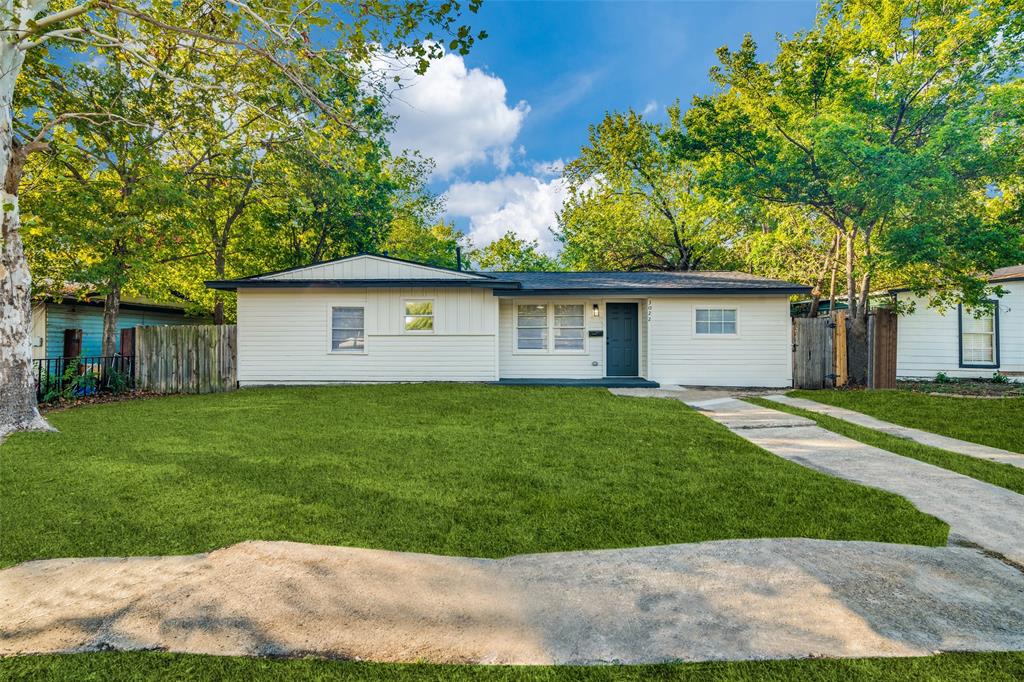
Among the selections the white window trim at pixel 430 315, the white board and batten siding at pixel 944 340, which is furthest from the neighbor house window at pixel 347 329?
the white board and batten siding at pixel 944 340

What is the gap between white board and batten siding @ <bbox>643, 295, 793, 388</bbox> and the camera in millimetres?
11703

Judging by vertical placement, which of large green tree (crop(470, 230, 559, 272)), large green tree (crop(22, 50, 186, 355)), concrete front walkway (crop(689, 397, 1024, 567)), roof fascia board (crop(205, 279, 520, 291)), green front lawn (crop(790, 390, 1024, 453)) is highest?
large green tree (crop(470, 230, 559, 272))

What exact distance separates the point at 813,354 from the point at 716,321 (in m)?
2.48

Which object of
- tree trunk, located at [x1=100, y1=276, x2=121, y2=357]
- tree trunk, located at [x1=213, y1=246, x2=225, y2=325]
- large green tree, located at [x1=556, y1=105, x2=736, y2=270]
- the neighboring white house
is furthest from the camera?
large green tree, located at [x1=556, y1=105, x2=736, y2=270]

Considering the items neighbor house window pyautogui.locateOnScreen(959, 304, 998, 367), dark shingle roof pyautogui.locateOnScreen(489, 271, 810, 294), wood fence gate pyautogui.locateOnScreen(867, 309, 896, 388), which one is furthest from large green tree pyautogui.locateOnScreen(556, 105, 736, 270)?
wood fence gate pyautogui.locateOnScreen(867, 309, 896, 388)

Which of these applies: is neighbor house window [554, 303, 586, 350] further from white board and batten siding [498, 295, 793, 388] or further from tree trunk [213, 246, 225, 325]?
tree trunk [213, 246, 225, 325]

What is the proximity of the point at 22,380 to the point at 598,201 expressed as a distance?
21181 millimetres

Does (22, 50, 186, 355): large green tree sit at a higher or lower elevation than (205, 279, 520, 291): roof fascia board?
higher

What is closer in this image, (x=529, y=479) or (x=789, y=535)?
(x=789, y=535)

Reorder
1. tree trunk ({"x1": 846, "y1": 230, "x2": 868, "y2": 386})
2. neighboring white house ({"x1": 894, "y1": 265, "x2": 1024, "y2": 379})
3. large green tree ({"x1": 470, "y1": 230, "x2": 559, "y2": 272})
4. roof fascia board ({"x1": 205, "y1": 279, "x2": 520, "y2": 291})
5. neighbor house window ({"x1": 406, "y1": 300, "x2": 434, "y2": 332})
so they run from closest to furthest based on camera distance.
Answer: tree trunk ({"x1": 846, "y1": 230, "x2": 868, "y2": 386}), roof fascia board ({"x1": 205, "y1": 279, "x2": 520, "y2": 291}), neighbor house window ({"x1": 406, "y1": 300, "x2": 434, "y2": 332}), neighboring white house ({"x1": 894, "y1": 265, "x2": 1024, "y2": 379}), large green tree ({"x1": 470, "y1": 230, "x2": 559, "y2": 272})

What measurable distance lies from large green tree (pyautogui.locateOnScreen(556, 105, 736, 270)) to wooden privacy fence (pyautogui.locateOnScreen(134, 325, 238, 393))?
652 inches

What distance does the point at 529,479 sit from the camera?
4.31m

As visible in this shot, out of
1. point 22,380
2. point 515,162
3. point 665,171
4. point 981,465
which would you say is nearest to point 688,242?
point 665,171

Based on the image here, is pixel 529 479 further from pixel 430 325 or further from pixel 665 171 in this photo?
pixel 665 171
